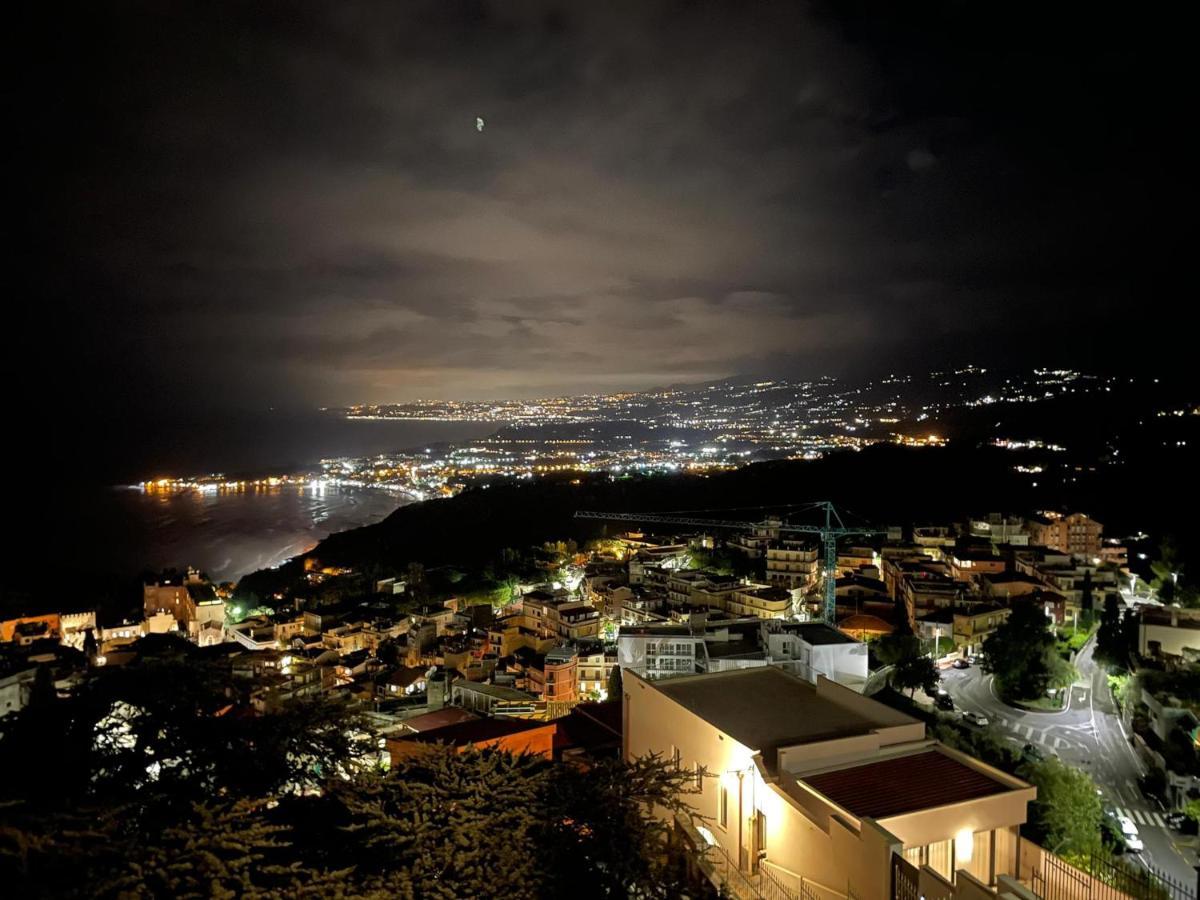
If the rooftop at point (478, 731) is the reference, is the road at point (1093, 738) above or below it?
below

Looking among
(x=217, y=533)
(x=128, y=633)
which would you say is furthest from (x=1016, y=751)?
(x=217, y=533)

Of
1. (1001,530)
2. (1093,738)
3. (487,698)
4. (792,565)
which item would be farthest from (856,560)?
(487,698)

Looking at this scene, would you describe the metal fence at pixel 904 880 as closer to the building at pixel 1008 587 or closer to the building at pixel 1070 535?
the building at pixel 1008 587

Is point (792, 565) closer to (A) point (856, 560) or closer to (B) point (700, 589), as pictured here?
(A) point (856, 560)

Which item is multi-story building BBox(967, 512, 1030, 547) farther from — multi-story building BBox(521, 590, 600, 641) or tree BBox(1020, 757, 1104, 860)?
tree BBox(1020, 757, 1104, 860)

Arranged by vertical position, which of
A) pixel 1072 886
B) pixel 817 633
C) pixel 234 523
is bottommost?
pixel 234 523

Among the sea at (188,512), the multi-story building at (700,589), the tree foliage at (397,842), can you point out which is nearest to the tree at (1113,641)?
the multi-story building at (700,589)

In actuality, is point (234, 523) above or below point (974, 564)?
below
